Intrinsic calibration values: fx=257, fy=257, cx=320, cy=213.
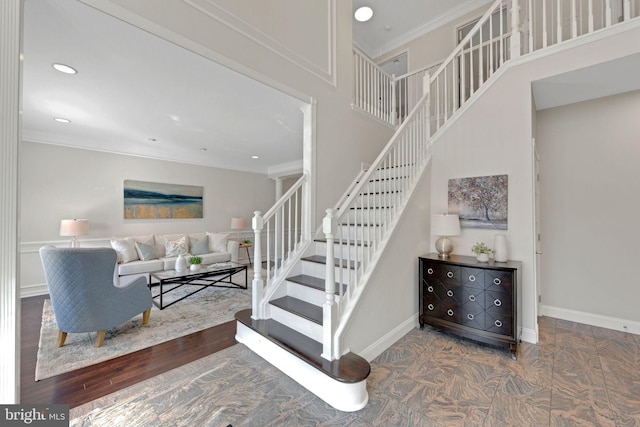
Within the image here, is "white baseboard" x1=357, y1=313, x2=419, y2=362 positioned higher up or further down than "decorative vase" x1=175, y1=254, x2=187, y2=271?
further down

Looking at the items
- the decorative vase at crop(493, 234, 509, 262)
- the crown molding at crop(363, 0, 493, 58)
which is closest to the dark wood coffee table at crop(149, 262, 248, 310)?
the decorative vase at crop(493, 234, 509, 262)

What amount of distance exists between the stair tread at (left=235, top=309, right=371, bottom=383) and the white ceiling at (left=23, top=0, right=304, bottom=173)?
93.6 inches

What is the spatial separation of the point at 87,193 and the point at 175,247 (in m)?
1.74

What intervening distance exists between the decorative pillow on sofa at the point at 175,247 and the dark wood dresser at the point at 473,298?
4.59 metres

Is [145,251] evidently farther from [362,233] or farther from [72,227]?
[362,233]

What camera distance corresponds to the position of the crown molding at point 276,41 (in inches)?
87.0

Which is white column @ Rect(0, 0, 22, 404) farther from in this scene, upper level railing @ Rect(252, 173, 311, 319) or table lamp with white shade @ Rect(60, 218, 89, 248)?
table lamp with white shade @ Rect(60, 218, 89, 248)

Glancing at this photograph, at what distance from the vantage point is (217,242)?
587 centimetres

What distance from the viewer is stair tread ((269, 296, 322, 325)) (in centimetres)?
224

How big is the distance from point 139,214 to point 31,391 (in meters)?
3.95

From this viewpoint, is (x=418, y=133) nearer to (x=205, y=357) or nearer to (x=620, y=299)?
(x=620, y=299)

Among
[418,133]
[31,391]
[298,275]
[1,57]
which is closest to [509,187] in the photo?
[418,133]

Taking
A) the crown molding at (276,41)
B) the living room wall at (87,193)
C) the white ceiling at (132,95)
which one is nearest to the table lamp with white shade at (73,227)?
the living room wall at (87,193)

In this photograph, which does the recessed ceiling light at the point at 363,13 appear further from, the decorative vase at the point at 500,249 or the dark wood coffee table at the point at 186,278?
the dark wood coffee table at the point at 186,278
